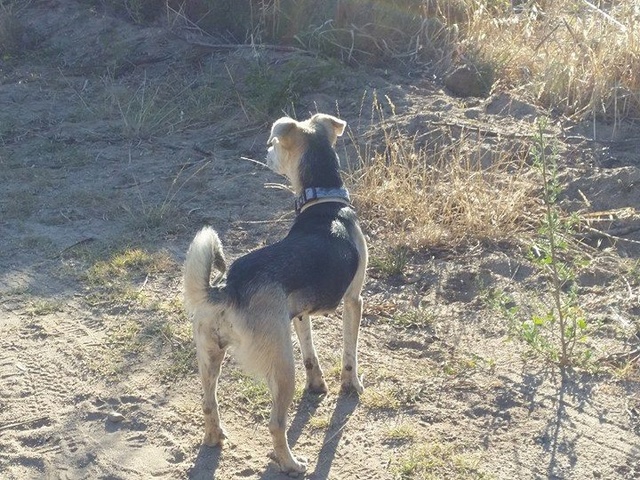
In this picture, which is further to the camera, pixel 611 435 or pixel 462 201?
pixel 462 201

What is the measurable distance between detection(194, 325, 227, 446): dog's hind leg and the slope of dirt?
0.09 metres

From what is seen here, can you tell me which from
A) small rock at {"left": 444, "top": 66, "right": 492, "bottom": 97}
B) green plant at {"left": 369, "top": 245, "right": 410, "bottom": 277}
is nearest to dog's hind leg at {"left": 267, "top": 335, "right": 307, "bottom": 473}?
green plant at {"left": 369, "top": 245, "right": 410, "bottom": 277}

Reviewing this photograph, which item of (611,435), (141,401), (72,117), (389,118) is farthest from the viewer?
(72,117)

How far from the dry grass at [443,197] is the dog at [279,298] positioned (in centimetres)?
166

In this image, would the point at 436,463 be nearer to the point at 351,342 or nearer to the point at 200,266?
the point at 351,342

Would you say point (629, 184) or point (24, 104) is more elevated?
point (629, 184)

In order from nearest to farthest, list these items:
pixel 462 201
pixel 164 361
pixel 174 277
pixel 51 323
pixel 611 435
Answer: pixel 611 435 < pixel 164 361 < pixel 51 323 < pixel 174 277 < pixel 462 201

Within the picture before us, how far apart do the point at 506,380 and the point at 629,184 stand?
8.25ft

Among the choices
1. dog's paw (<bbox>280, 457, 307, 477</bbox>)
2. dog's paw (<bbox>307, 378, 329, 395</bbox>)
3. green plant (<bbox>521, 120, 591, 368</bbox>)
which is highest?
green plant (<bbox>521, 120, 591, 368</bbox>)

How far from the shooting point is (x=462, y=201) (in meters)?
6.24

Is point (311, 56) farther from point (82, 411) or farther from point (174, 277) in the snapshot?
point (82, 411)

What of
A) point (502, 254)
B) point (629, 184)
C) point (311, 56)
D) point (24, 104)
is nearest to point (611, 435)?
point (502, 254)

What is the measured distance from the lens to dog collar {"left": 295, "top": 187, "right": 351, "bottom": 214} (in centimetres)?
460

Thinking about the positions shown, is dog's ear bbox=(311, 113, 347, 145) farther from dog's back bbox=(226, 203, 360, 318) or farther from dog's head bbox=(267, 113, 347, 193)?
dog's back bbox=(226, 203, 360, 318)
